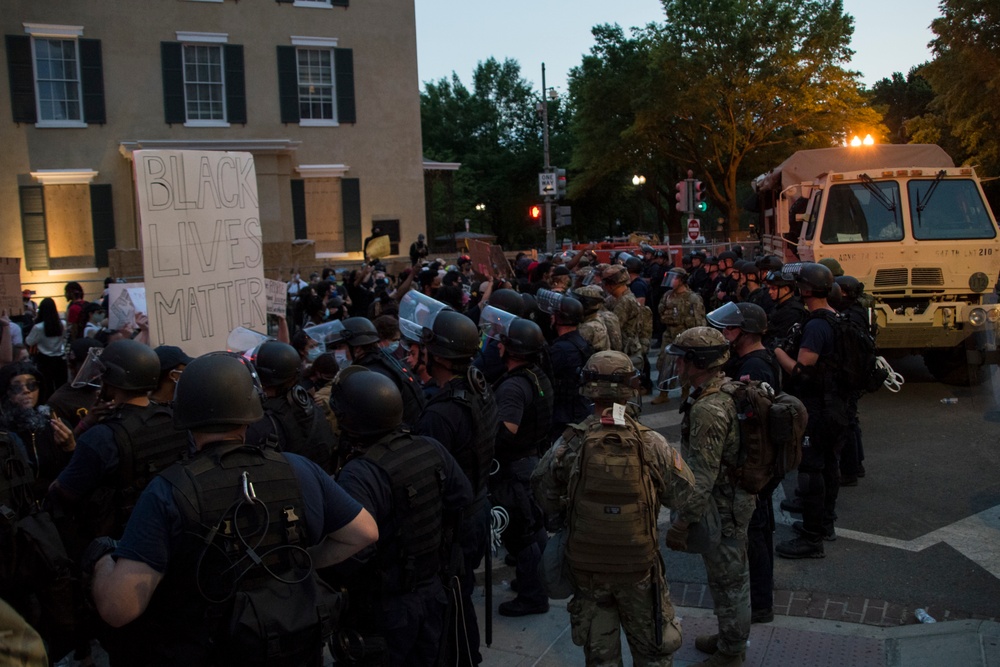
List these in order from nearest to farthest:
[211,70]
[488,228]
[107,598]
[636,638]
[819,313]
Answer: [107,598]
[636,638]
[819,313]
[211,70]
[488,228]

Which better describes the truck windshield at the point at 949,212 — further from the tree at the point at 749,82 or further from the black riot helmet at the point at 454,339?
the tree at the point at 749,82

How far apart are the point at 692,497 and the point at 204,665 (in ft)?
7.95

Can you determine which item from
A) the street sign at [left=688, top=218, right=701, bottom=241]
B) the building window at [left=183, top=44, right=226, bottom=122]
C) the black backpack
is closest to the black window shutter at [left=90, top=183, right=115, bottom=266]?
the building window at [left=183, top=44, right=226, bottom=122]

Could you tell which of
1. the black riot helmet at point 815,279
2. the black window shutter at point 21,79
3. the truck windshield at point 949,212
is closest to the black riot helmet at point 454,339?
the black riot helmet at point 815,279

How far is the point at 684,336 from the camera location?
16.1 ft

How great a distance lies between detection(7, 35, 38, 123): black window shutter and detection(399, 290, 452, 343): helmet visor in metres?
19.8

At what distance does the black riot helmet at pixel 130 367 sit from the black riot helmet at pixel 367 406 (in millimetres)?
1296

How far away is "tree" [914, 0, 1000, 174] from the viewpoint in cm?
2692

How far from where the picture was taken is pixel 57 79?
74.7ft

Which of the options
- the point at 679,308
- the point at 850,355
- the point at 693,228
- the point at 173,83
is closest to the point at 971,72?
the point at 693,228

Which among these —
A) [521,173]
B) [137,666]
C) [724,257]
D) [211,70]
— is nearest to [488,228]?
[521,173]

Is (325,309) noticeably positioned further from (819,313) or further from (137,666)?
(137,666)

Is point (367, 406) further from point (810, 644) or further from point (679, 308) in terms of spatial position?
point (679, 308)

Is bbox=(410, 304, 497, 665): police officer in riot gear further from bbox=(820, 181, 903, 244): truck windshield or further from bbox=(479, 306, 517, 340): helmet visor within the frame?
bbox=(820, 181, 903, 244): truck windshield
